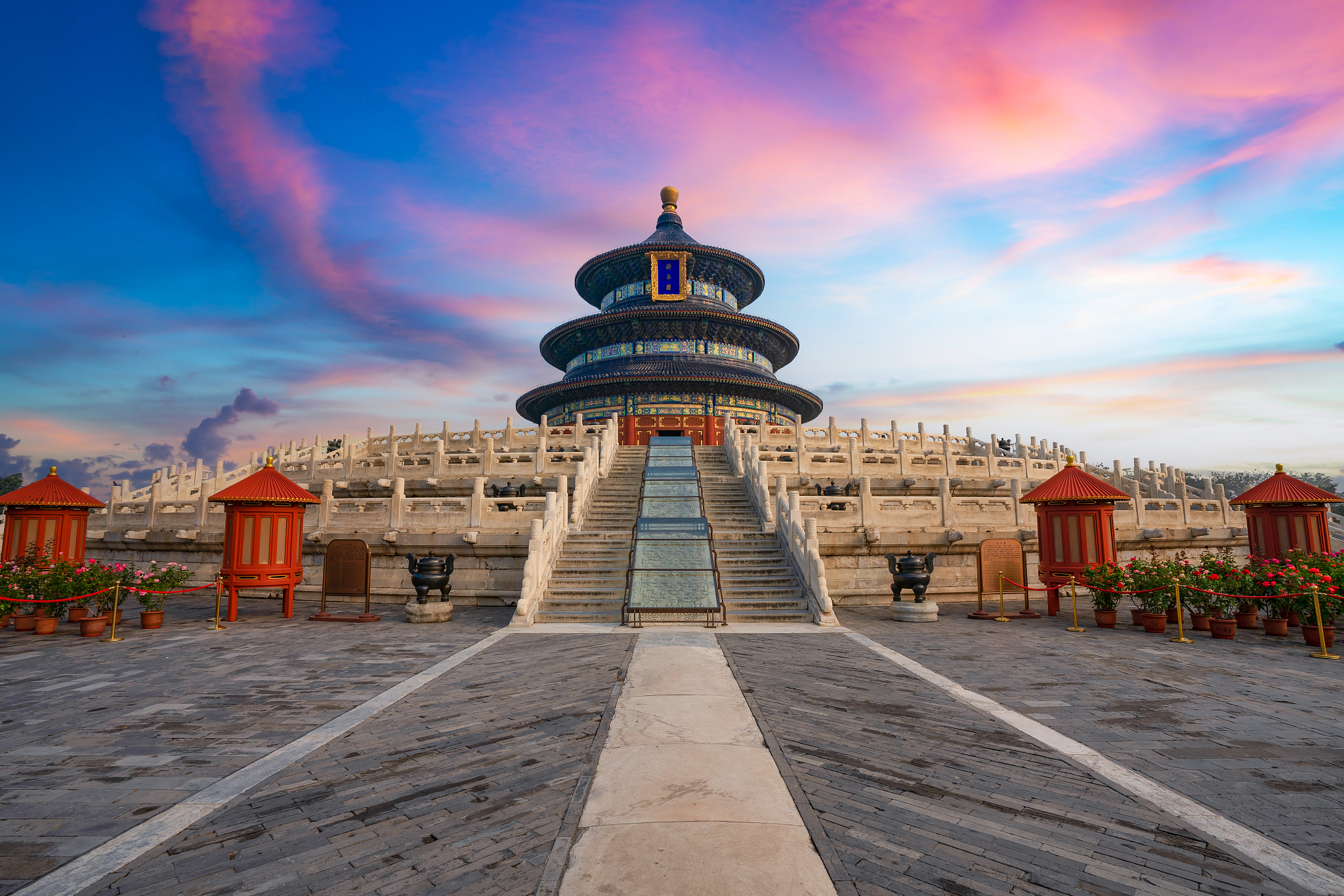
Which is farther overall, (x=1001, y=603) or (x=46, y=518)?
(x=46, y=518)

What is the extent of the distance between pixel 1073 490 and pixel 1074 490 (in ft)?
0.05

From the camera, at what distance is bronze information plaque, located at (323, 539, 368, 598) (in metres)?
13.8

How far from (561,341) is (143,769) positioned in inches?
1595

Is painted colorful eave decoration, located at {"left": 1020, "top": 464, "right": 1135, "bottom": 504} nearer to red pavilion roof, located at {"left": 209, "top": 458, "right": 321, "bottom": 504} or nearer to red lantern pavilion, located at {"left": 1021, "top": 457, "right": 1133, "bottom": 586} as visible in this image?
red lantern pavilion, located at {"left": 1021, "top": 457, "right": 1133, "bottom": 586}

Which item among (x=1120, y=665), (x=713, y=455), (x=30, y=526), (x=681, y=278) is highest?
(x=681, y=278)

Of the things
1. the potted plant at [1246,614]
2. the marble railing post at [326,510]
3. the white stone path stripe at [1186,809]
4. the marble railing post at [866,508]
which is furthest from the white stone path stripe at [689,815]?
the marble railing post at [326,510]

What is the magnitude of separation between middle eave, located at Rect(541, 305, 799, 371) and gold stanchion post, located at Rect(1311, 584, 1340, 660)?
3288 cm

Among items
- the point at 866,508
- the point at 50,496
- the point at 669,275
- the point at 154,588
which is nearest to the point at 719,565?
the point at 866,508

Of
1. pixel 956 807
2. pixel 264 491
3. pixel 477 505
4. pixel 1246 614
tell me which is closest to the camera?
pixel 956 807

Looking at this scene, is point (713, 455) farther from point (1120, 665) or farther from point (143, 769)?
point (143, 769)

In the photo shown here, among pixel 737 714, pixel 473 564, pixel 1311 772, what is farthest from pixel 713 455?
pixel 1311 772

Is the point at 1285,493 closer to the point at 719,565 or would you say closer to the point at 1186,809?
the point at 719,565

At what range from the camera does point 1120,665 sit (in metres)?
9.16

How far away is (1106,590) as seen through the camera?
12.8 metres
